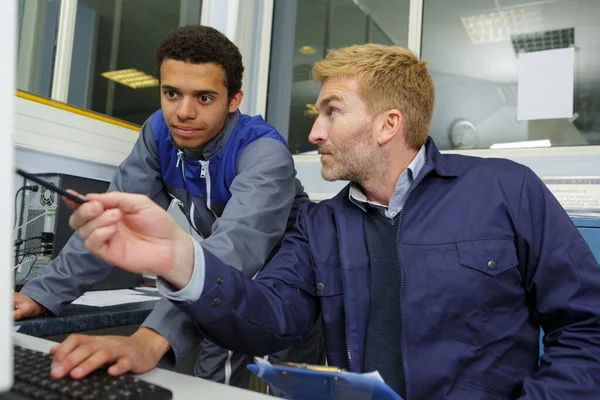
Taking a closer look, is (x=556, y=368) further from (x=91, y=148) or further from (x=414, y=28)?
(x=414, y=28)

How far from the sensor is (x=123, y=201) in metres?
0.61

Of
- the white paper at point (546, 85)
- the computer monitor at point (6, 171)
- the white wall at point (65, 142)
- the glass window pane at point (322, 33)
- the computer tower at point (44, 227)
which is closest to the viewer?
the computer monitor at point (6, 171)

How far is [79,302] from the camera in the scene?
1.18 metres

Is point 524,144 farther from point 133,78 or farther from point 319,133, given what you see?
point 133,78

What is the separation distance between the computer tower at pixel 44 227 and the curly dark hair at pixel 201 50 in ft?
1.50

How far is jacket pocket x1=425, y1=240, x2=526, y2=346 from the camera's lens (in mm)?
893

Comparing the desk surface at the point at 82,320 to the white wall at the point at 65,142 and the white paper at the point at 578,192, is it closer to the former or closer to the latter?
the white wall at the point at 65,142

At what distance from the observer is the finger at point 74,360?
529 millimetres

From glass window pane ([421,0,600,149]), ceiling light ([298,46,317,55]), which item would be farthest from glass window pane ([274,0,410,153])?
glass window pane ([421,0,600,149])

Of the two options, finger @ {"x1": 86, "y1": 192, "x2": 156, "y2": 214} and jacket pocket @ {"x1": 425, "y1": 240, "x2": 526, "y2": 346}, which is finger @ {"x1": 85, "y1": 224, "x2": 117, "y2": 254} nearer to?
finger @ {"x1": 86, "y1": 192, "x2": 156, "y2": 214}

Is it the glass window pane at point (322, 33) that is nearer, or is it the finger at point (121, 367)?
the finger at point (121, 367)

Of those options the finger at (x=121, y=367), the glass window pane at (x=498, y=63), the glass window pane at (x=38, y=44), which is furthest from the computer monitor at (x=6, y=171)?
the glass window pane at (x=498, y=63)

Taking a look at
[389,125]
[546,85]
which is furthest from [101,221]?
[546,85]

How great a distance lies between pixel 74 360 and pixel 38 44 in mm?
1537
